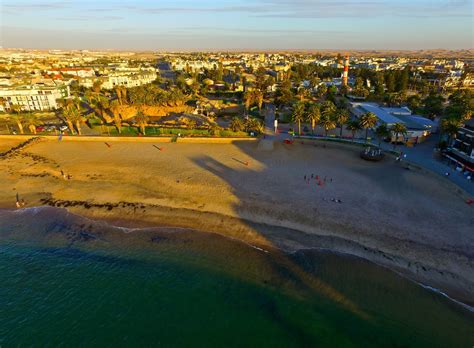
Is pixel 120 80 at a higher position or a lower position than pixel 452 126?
lower

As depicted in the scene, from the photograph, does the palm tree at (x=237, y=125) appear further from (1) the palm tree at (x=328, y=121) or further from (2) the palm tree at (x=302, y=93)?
(2) the palm tree at (x=302, y=93)

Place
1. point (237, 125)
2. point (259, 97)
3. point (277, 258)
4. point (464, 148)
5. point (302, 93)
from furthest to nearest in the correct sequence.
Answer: point (302, 93) < point (259, 97) < point (237, 125) < point (464, 148) < point (277, 258)

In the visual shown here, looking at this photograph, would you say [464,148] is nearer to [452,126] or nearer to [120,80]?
[452,126]

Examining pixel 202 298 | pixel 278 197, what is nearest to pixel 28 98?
pixel 278 197

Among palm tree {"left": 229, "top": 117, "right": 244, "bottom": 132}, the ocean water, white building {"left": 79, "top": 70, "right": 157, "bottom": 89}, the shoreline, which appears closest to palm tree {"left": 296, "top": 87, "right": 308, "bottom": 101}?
palm tree {"left": 229, "top": 117, "right": 244, "bottom": 132}

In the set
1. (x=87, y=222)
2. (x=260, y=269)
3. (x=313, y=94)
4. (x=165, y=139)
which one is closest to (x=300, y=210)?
(x=260, y=269)

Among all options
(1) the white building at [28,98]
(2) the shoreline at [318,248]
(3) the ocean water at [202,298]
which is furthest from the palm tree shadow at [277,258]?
(1) the white building at [28,98]

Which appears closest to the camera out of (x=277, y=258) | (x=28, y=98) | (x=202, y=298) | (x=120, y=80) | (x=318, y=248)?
(x=202, y=298)
